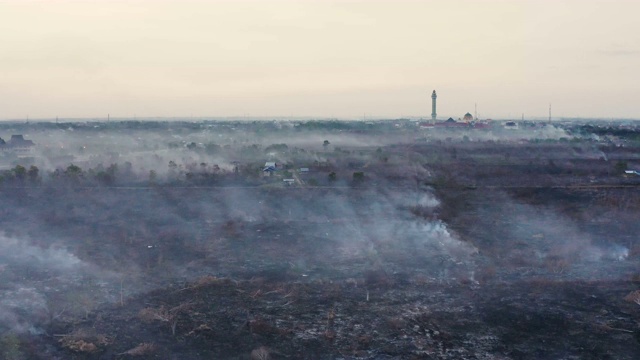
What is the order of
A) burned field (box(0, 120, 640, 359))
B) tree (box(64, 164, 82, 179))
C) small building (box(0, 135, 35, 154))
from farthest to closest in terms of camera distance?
small building (box(0, 135, 35, 154))
tree (box(64, 164, 82, 179))
burned field (box(0, 120, 640, 359))

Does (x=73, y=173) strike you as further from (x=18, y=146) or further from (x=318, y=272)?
(x=18, y=146)

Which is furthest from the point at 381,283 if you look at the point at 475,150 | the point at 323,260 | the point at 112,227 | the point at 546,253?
the point at 475,150

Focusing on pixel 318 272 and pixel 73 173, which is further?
pixel 73 173

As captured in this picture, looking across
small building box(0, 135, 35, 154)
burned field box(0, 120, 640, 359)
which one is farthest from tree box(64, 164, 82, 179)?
small building box(0, 135, 35, 154)

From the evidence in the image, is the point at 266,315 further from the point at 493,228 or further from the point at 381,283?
the point at 493,228

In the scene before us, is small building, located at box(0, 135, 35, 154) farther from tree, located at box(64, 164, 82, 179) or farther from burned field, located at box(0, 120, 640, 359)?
burned field, located at box(0, 120, 640, 359)

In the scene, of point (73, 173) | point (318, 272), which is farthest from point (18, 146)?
point (318, 272)

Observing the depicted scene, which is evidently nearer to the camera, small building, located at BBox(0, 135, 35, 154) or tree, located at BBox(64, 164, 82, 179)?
tree, located at BBox(64, 164, 82, 179)

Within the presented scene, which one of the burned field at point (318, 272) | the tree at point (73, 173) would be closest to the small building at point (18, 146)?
the tree at point (73, 173)
